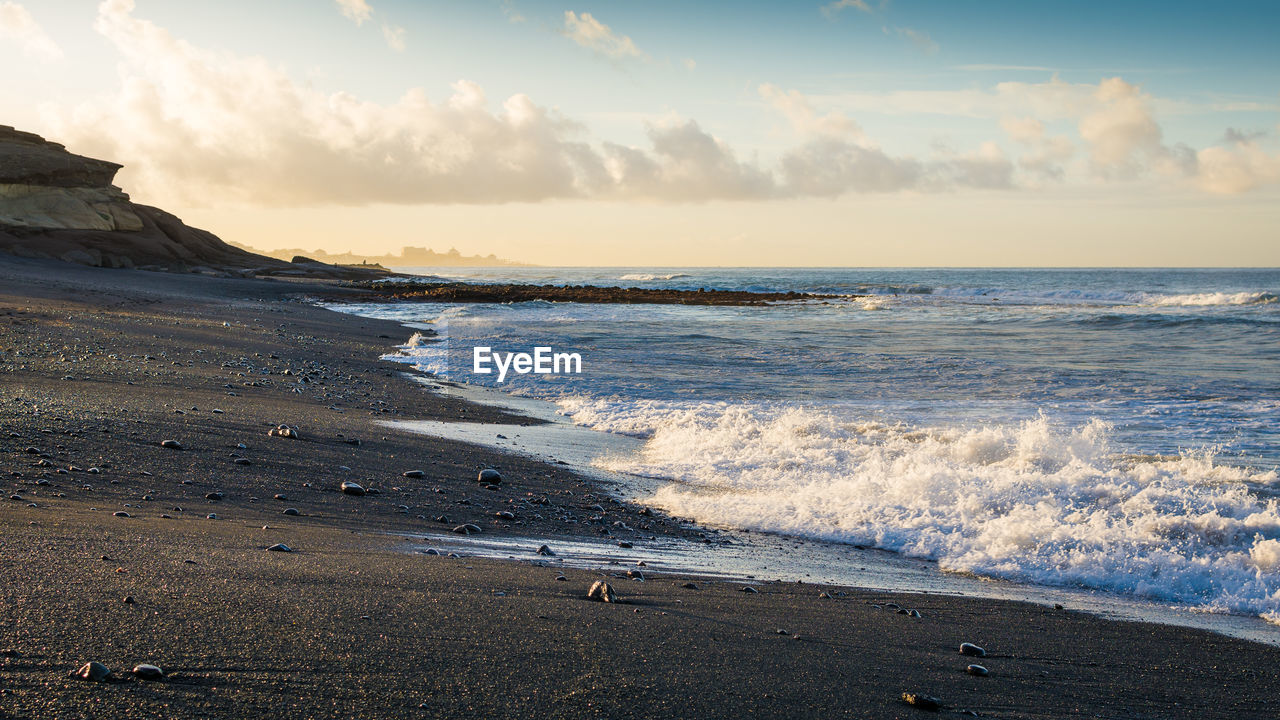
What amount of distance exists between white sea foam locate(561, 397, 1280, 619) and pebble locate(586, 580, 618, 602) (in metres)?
2.86

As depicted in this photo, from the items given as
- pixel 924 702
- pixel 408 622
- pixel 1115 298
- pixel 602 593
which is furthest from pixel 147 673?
pixel 1115 298

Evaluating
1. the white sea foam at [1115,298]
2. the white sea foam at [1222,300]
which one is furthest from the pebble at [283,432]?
the white sea foam at [1222,300]

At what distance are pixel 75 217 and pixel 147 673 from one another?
56.5 metres

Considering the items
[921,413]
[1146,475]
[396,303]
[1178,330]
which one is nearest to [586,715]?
[1146,475]

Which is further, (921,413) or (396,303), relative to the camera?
(396,303)

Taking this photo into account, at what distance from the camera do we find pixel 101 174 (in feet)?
170

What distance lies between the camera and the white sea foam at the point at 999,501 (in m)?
5.57

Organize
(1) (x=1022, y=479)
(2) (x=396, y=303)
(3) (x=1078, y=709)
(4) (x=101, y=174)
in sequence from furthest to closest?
(4) (x=101, y=174) < (2) (x=396, y=303) < (1) (x=1022, y=479) < (3) (x=1078, y=709)

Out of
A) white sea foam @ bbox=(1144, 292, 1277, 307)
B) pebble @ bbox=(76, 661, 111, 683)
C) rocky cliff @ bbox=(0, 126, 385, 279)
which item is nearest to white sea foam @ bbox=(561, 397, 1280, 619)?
pebble @ bbox=(76, 661, 111, 683)

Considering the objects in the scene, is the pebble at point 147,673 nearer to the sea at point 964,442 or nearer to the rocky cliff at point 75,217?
the sea at point 964,442

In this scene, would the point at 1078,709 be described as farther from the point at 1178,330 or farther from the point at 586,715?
the point at 1178,330

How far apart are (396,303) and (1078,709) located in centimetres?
4066

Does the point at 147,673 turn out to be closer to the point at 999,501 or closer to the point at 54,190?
the point at 999,501

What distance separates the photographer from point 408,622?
130 inches
